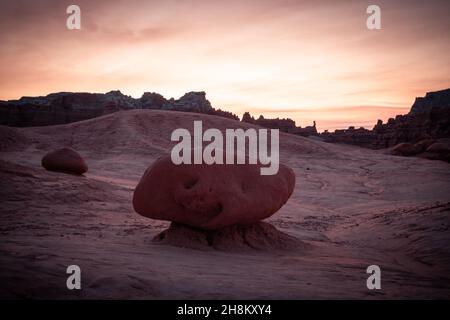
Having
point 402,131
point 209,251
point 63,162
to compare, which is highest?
point 402,131

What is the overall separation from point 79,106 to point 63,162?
38.9 metres

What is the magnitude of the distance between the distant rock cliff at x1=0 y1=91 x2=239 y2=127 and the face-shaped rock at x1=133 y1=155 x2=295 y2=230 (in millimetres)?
42328

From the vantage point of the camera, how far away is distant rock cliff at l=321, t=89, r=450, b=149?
1670 inches

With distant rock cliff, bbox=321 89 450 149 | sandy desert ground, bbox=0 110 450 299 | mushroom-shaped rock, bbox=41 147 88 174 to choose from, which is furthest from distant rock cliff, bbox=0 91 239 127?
sandy desert ground, bbox=0 110 450 299

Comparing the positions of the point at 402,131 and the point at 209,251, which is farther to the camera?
the point at 402,131

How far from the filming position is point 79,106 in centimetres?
4928

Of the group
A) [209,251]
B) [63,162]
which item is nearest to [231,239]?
[209,251]

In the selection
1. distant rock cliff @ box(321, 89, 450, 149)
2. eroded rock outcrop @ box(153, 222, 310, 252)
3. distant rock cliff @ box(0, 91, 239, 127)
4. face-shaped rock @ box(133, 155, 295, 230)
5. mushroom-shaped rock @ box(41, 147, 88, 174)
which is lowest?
eroded rock outcrop @ box(153, 222, 310, 252)

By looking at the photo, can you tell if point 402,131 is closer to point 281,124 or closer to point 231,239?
point 281,124

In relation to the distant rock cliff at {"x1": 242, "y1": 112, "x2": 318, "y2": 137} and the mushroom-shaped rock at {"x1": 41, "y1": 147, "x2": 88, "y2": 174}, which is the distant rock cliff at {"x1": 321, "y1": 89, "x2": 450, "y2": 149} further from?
the mushroom-shaped rock at {"x1": 41, "y1": 147, "x2": 88, "y2": 174}

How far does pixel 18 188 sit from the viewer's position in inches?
381

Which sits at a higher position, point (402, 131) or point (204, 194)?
A: point (402, 131)
